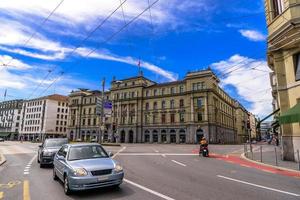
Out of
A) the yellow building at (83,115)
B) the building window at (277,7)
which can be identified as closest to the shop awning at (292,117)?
the building window at (277,7)

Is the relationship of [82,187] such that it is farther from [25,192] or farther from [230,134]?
[230,134]

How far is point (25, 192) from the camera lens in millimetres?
7836

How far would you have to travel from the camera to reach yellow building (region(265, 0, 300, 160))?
632 inches

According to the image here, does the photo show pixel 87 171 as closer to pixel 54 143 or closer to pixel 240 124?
pixel 54 143

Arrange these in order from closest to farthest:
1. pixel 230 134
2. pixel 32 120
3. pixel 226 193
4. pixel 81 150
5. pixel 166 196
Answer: pixel 166 196, pixel 226 193, pixel 81 150, pixel 230 134, pixel 32 120

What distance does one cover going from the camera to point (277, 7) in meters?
18.9

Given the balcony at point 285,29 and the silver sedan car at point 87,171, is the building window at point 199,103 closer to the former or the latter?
the balcony at point 285,29

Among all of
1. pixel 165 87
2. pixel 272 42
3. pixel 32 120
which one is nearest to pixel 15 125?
pixel 32 120

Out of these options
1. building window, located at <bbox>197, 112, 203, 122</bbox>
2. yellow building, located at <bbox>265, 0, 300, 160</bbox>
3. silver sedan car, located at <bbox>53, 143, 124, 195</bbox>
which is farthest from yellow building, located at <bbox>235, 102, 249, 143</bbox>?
silver sedan car, located at <bbox>53, 143, 124, 195</bbox>

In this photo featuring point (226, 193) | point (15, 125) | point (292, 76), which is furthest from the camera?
point (15, 125)

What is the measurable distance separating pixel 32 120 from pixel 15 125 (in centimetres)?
1532

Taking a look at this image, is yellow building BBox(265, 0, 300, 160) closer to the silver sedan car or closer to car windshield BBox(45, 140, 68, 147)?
the silver sedan car

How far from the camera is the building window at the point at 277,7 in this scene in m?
18.4

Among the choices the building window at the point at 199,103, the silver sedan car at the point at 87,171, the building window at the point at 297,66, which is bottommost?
the silver sedan car at the point at 87,171
